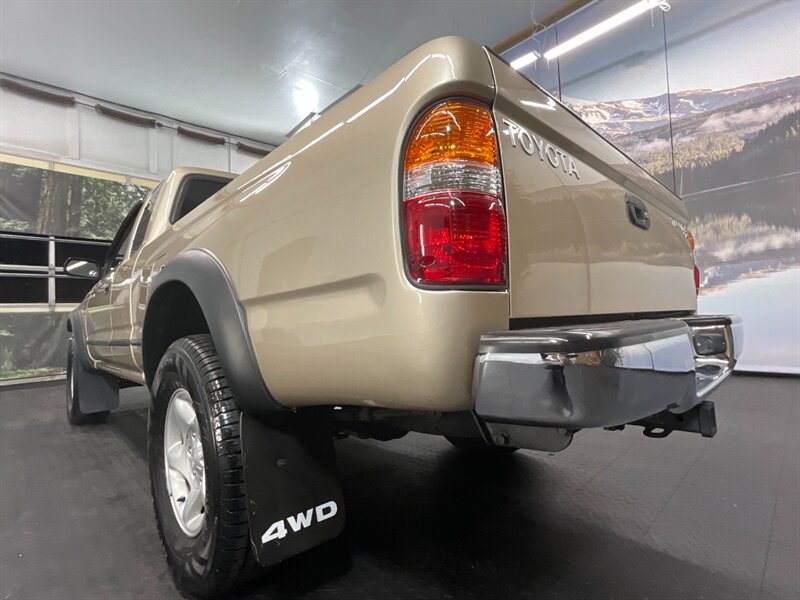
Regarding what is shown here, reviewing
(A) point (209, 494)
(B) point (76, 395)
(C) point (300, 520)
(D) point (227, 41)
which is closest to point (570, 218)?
(C) point (300, 520)

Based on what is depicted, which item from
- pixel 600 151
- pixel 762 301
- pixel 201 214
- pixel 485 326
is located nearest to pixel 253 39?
pixel 201 214

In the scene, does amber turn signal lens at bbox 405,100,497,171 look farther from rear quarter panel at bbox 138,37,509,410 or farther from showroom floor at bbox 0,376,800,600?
showroom floor at bbox 0,376,800,600

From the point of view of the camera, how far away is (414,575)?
4.81 feet

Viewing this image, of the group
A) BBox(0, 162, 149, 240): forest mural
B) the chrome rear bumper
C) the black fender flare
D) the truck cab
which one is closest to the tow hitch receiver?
the chrome rear bumper

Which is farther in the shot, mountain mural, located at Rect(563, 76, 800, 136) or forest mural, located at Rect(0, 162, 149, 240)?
forest mural, located at Rect(0, 162, 149, 240)

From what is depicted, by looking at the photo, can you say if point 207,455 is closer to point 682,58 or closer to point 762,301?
point 762,301

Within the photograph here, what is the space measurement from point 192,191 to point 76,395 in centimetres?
236

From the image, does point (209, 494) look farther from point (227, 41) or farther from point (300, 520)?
point (227, 41)

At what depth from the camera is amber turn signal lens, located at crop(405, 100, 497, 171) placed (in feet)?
2.81

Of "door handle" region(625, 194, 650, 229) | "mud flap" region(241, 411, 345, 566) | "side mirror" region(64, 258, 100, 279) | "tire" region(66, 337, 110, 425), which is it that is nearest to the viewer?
"mud flap" region(241, 411, 345, 566)

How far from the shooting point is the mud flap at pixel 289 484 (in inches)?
46.8

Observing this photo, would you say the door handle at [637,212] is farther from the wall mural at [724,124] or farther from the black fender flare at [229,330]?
the wall mural at [724,124]

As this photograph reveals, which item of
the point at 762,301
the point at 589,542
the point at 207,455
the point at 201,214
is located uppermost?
the point at 201,214

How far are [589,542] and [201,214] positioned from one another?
77.3 inches
